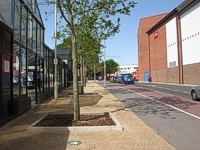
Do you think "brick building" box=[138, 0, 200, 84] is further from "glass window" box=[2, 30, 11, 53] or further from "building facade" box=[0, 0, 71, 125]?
"glass window" box=[2, 30, 11, 53]

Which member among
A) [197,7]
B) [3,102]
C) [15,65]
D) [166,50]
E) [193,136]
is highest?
[197,7]

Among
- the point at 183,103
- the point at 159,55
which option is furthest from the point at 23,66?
the point at 159,55

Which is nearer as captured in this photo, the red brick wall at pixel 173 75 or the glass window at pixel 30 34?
the glass window at pixel 30 34

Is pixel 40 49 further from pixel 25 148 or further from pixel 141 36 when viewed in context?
pixel 141 36

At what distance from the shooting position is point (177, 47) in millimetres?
43812

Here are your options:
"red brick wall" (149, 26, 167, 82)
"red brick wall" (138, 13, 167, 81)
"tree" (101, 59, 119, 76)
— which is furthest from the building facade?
"tree" (101, 59, 119, 76)

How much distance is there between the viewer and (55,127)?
24.2 ft

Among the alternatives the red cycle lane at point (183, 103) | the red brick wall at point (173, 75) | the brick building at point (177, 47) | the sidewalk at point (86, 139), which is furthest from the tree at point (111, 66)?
the sidewalk at point (86, 139)

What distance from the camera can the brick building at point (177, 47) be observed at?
3697cm

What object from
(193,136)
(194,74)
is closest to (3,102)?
(193,136)

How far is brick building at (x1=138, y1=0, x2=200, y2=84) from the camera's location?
37.0 meters

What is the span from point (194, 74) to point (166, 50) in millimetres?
14752

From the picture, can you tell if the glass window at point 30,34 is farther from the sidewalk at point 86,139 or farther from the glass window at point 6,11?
the sidewalk at point 86,139

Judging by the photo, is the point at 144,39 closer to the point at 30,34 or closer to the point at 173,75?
the point at 173,75
